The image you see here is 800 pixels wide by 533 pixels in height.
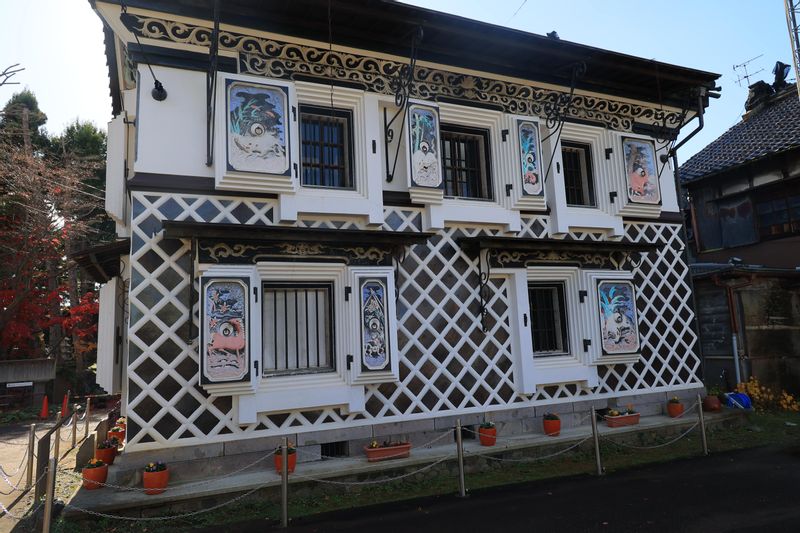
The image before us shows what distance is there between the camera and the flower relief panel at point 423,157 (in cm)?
892

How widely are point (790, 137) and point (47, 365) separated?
85.0 feet

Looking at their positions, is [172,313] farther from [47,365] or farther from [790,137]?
[790,137]

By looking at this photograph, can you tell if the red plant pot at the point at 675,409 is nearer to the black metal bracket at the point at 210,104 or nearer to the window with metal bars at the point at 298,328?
the window with metal bars at the point at 298,328

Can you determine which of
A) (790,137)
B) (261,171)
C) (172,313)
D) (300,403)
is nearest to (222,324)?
(172,313)

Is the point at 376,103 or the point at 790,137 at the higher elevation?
the point at 790,137

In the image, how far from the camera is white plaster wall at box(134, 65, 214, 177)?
7430 mm

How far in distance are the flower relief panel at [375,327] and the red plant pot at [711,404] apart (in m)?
7.20

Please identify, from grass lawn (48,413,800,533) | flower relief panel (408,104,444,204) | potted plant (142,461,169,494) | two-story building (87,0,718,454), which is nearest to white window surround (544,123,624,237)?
two-story building (87,0,718,454)

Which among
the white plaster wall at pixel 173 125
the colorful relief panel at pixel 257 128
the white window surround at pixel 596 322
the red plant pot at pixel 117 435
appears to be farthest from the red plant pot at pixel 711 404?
the red plant pot at pixel 117 435

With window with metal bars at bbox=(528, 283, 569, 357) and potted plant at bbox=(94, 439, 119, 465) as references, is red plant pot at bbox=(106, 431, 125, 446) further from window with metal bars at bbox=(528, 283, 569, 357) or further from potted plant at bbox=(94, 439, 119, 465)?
window with metal bars at bbox=(528, 283, 569, 357)

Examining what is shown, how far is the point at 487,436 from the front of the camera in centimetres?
851

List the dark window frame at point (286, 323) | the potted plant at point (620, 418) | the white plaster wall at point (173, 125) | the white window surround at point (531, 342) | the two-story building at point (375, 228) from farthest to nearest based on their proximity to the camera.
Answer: the potted plant at point (620, 418) → the white window surround at point (531, 342) → the dark window frame at point (286, 323) → the white plaster wall at point (173, 125) → the two-story building at point (375, 228)

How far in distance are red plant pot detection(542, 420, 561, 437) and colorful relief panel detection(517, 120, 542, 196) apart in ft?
13.9

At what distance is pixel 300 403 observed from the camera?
763cm
